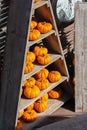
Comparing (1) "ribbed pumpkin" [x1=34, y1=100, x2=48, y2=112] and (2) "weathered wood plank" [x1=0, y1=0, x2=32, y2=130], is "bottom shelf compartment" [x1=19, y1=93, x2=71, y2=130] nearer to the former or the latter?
(1) "ribbed pumpkin" [x1=34, y1=100, x2=48, y2=112]

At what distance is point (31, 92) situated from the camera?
3.72 m

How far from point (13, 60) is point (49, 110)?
3.18 ft

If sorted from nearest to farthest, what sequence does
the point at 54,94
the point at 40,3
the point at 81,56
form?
the point at 40,3, the point at 81,56, the point at 54,94

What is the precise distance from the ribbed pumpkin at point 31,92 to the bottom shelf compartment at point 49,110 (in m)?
0.34

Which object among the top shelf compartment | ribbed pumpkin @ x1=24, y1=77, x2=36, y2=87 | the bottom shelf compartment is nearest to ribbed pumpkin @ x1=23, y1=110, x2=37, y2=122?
the bottom shelf compartment

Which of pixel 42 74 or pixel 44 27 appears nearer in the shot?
pixel 44 27

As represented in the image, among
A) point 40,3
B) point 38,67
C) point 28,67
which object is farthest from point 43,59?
point 40,3

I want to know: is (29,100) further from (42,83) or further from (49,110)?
(49,110)

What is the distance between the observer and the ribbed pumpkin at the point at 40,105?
3.98 metres

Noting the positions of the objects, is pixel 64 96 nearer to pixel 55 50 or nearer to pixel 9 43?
pixel 55 50

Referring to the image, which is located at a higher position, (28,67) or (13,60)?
(13,60)

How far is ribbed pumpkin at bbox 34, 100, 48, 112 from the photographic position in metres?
3.98

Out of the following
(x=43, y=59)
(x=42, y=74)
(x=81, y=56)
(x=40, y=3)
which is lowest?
(x=42, y=74)

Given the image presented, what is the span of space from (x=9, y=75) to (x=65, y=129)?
164cm
